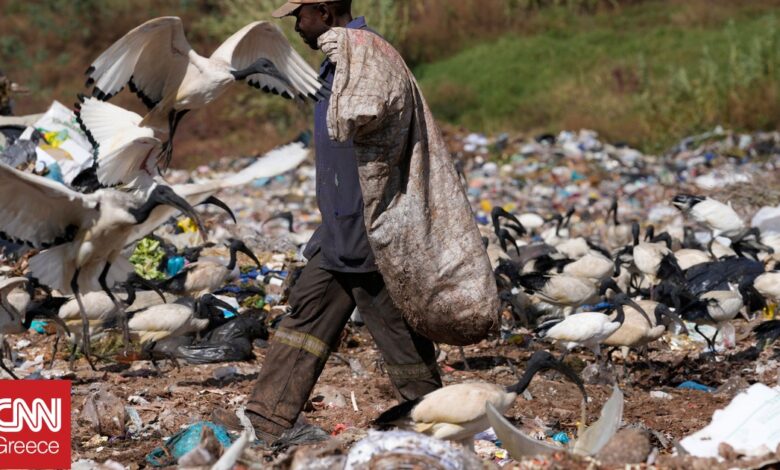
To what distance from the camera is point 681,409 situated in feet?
19.4

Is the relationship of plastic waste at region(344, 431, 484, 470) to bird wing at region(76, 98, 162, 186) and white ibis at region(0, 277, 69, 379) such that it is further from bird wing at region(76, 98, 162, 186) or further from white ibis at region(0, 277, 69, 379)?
white ibis at region(0, 277, 69, 379)

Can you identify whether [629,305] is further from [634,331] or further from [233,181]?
[233,181]

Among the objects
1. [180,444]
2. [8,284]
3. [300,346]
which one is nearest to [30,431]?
[180,444]

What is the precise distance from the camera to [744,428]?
440 centimetres

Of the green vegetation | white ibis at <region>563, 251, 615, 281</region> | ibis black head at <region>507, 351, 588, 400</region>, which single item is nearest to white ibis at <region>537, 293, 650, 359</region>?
ibis black head at <region>507, 351, 588, 400</region>

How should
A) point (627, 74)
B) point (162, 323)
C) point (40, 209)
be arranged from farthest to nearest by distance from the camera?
point (627, 74)
point (162, 323)
point (40, 209)

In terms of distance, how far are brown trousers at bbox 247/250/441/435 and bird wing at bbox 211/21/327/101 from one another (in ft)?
5.63

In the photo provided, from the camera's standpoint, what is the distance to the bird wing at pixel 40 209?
5.73m

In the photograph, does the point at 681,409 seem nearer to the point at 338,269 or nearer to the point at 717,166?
the point at 338,269

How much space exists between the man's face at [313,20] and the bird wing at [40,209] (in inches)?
71.4

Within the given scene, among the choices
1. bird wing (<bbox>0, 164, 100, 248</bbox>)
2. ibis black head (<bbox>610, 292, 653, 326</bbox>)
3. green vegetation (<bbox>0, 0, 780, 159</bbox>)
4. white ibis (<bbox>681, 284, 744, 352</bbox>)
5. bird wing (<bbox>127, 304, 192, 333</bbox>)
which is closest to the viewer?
bird wing (<bbox>0, 164, 100, 248</bbox>)

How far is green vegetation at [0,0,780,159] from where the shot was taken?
59.5 ft

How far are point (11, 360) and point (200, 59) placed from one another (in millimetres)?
2391

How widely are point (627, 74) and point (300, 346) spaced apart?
Answer: 675 inches
